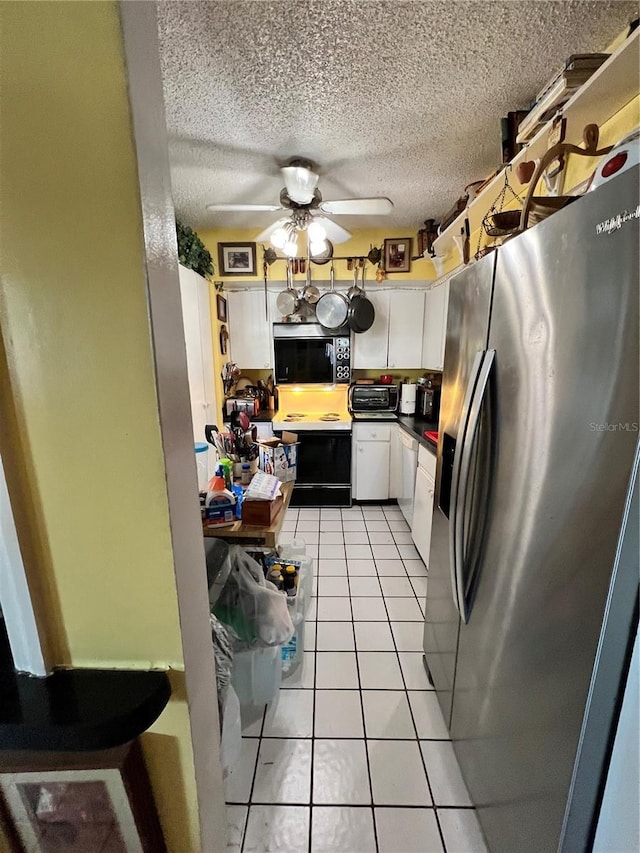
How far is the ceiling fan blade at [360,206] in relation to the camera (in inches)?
74.6

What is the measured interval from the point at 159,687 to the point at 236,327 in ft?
10.3

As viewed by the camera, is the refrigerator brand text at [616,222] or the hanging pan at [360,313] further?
the hanging pan at [360,313]

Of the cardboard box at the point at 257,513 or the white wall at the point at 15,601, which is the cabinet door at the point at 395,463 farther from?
the white wall at the point at 15,601

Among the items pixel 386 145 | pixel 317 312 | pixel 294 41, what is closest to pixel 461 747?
pixel 294 41

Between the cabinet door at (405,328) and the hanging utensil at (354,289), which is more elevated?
the hanging utensil at (354,289)

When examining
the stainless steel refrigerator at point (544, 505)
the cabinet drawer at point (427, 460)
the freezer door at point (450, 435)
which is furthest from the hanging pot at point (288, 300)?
the stainless steel refrigerator at point (544, 505)

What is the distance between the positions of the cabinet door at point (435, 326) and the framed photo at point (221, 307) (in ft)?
6.19

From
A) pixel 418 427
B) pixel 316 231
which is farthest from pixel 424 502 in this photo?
pixel 316 231

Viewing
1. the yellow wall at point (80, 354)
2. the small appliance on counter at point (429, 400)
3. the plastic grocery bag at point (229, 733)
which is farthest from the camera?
the small appliance on counter at point (429, 400)

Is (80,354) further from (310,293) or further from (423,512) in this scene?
(310,293)

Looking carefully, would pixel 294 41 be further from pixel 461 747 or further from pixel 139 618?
pixel 461 747

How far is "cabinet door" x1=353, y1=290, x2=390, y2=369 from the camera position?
3326mm

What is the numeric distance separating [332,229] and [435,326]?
1.25 metres

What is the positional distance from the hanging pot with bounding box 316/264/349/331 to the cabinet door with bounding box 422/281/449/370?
2.47 ft
